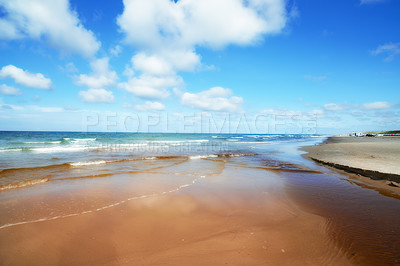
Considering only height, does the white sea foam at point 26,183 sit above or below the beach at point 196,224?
above

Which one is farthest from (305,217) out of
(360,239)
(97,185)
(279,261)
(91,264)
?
(97,185)

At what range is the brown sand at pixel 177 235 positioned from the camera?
299 cm

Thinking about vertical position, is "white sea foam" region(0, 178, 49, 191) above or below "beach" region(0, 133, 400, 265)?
above

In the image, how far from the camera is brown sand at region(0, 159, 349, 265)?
299 centimetres

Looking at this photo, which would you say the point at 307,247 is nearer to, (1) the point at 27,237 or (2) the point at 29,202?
(1) the point at 27,237

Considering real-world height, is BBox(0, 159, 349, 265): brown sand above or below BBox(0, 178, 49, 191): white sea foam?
below

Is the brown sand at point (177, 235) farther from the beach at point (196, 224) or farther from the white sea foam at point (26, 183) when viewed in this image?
the white sea foam at point (26, 183)

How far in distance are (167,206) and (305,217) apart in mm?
3627

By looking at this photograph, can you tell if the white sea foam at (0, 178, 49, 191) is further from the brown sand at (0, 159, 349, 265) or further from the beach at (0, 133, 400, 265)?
the brown sand at (0, 159, 349, 265)

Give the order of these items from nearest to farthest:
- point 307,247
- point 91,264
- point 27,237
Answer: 1. point 91,264
2. point 307,247
3. point 27,237

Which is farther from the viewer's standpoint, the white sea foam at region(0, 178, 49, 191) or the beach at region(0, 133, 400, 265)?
the white sea foam at region(0, 178, 49, 191)

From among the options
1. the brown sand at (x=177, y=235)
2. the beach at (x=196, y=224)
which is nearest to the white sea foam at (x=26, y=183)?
the beach at (x=196, y=224)

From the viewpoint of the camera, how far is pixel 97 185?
23.8ft

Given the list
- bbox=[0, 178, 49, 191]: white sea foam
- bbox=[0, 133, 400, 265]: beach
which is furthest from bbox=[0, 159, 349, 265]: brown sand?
bbox=[0, 178, 49, 191]: white sea foam
